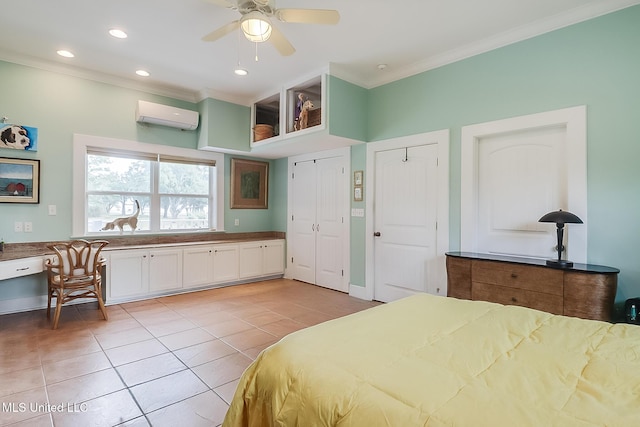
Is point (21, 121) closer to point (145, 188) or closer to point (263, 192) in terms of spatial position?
point (145, 188)

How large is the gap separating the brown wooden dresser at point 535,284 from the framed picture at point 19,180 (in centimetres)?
474

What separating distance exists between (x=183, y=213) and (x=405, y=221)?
334 cm

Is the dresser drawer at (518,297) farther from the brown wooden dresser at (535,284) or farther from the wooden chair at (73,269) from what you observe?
the wooden chair at (73,269)

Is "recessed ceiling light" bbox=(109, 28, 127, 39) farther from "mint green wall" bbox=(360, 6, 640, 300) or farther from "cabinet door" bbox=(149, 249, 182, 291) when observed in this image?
"mint green wall" bbox=(360, 6, 640, 300)

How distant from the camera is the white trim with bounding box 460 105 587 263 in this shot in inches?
111

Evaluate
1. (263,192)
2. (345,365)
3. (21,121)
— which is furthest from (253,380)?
(263,192)

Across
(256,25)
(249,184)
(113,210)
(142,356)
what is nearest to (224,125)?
(249,184)

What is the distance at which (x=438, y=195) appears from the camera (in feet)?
12.4

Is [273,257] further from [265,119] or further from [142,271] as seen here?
[265,119]

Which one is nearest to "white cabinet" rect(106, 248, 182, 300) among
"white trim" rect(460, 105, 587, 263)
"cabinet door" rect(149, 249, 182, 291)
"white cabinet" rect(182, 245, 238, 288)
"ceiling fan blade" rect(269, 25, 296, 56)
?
"cabinet door" rect(149, 249, 182, 291)

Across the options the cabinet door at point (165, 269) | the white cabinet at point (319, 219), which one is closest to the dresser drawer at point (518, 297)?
the white cabinet at point (319, 219)

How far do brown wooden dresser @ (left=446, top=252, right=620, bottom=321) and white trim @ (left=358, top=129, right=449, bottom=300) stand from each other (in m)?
0.42

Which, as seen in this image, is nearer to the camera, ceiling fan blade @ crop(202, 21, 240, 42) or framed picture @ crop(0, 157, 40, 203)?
ceiling fan blade @ crop(202, 21, 240, 42)

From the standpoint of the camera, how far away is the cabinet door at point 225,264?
199 inches
